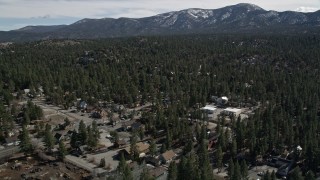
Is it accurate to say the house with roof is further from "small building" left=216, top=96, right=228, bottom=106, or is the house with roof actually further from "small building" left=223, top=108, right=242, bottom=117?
"small building" left=216, top=96, right=228, bottom=106

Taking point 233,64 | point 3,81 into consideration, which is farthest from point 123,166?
point 233,64

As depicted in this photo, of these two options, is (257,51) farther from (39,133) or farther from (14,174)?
(14,174)

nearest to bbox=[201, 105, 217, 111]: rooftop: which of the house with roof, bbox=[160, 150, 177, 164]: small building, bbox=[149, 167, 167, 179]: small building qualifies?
the house with roof

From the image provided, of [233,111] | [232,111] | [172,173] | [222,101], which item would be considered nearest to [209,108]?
[232,111]

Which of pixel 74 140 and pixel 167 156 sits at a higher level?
pixel 74 140

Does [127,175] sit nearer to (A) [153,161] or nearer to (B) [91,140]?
(A) [153,161]

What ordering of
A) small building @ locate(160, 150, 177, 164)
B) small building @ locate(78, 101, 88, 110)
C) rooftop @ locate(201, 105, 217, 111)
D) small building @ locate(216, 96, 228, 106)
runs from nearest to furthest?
1. small building @ locate(160, 150, 177, 164)
2. rooftop @ locate(201, 105, 217, 111)
3. small building @ locate(78, 101, 88, 110)
4. small building @ locate(216, 96, 228, 106)

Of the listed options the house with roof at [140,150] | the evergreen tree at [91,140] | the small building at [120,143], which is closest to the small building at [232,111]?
the house with roof at [140,150]
